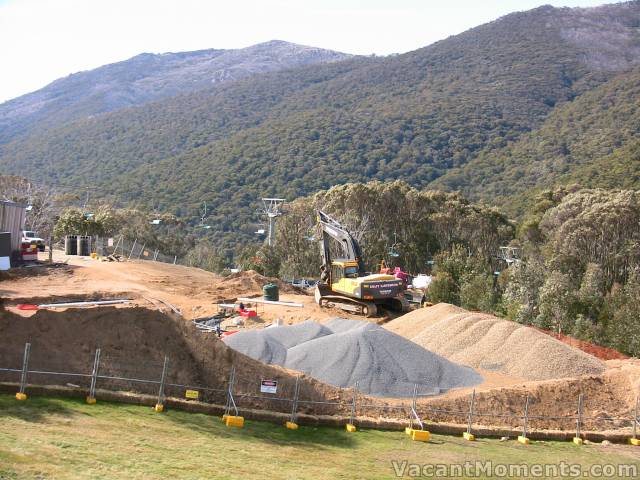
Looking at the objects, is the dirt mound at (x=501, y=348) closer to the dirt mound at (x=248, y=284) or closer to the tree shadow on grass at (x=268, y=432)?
the tree shadow on grass at (x=268, y=432)

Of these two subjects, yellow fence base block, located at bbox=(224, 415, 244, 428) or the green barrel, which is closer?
yellow fence base block, located at bbox=(224, 415, 244, 428)

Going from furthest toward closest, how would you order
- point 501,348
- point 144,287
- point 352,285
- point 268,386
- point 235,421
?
point 144,287 < point 352,285 < point 501,348 < point 268,386 < point 235,421

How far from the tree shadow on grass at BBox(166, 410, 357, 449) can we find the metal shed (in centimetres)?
2811

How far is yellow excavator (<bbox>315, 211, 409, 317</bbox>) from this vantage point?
107ft

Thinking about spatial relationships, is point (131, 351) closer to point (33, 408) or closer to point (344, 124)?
point (33, 408)

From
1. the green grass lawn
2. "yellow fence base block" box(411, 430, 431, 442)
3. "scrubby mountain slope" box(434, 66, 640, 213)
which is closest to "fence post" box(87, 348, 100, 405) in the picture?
the green grass lawn

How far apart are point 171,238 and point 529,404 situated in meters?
57.5

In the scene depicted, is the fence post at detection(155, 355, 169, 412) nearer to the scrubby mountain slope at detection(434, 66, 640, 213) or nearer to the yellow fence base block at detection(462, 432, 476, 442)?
the yellow fence base block at detection(462, 432, 476, 442)

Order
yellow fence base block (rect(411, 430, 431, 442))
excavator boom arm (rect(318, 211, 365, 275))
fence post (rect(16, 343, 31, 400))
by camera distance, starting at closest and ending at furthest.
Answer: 1. fence post (rect(16, 343, 31, 400))
2. yellow fence base block (rect(411, 430, 431, 442))
3. excavator boom arm (rect(318, 211, 365, 275))

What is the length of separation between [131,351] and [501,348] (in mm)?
13331

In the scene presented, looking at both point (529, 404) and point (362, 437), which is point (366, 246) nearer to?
point (529, 404)

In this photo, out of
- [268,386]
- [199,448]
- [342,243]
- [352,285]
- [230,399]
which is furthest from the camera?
[342,243]

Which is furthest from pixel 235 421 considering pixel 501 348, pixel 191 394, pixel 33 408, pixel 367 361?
pixel 501 348

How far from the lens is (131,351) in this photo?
17.6 m
